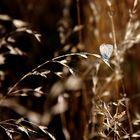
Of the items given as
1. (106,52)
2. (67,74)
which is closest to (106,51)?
(106,52)

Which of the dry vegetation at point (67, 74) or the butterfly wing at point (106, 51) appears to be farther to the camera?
the dry vegetation at point (67, 74)

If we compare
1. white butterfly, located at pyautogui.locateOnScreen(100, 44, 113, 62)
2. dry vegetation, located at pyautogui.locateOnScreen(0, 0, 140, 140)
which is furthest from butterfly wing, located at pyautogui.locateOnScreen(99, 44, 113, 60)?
dry vegetation, located at pyautogui.locateOnScreen(0, 0, 140, 140)

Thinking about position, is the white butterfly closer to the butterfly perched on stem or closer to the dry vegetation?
the butterfly perched on stem

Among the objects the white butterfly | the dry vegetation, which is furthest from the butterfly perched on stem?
the dry vegetation

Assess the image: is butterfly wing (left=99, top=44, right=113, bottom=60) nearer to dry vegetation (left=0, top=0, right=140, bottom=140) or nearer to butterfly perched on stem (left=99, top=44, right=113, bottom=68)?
butterfly perched on stem (left=99, top=44, right=113, bottom=68)

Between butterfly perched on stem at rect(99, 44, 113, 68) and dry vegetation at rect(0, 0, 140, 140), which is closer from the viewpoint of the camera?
butterfly perched on stem at rect(99, 44, 113, 68)

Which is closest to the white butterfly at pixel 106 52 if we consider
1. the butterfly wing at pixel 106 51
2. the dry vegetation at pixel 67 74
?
the butterfly wing at pixel 106 51

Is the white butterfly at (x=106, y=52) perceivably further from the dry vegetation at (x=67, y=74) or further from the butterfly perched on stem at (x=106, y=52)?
the dry vegetation at (x=67, y=74)

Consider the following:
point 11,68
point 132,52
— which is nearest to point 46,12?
point 11,68

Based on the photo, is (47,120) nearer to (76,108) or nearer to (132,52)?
(76,108)

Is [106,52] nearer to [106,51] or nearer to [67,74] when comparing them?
[106,51]

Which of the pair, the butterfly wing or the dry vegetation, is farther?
the dry vegetation

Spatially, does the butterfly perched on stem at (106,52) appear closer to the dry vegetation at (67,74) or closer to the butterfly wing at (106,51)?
the butterfly wing at (106,51)
